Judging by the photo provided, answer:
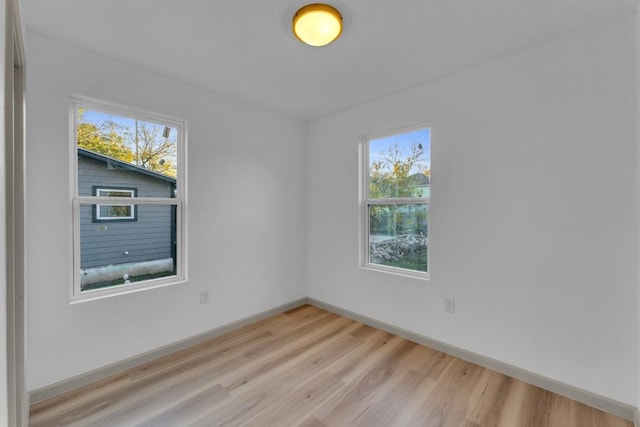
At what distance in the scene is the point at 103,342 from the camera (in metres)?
2.22

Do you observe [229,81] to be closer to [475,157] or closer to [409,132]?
[409,132]

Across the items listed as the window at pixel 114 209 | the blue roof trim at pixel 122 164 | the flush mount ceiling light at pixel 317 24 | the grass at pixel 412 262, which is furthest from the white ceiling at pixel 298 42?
the grass at pixel 412 262

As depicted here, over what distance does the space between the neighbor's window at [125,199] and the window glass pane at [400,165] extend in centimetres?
195

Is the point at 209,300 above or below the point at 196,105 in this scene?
below

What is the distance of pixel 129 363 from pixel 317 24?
2.84 metres

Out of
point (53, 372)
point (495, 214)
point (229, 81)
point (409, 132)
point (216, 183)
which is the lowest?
point (53, 372)

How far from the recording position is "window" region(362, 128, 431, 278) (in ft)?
9.26

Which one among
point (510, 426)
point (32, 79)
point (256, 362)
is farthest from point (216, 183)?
point (510, 426)

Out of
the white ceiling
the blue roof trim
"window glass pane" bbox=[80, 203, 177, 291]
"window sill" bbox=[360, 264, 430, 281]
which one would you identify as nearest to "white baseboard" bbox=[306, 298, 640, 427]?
"window sill" bbox=[360, 264, 430, 281]

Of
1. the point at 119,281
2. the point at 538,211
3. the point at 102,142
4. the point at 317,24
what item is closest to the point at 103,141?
the point at 102,142

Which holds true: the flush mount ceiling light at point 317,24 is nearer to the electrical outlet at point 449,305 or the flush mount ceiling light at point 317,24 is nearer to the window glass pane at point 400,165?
the window glass pane at point 400,165

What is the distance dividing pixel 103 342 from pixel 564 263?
133 inches

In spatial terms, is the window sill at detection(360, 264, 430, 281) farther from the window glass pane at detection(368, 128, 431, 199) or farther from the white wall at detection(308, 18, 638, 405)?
the window glass pane at detection(368, 128, 431, 199)

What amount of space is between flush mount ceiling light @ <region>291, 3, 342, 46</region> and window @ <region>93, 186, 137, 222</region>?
1825 mm
